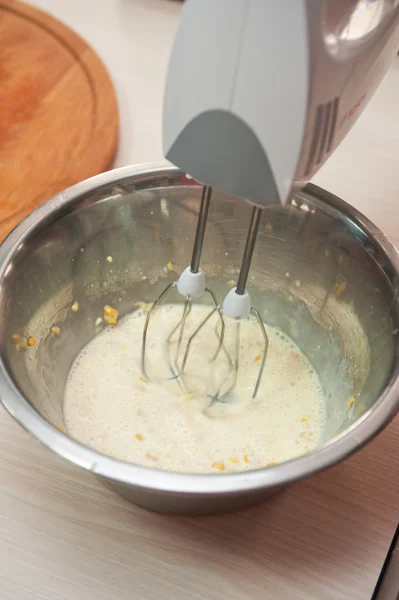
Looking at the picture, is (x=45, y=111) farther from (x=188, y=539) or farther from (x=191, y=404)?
(x=188, y=539)

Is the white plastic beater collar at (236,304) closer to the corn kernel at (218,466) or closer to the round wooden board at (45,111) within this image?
the corn kernel at (218,466)

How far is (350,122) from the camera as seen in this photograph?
0.41 metres

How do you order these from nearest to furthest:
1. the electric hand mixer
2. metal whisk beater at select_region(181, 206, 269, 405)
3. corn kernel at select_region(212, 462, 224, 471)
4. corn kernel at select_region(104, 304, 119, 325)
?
the electric hand mixer < metal whisk beater at select_region(181, 206, 269, 405) < corn kernel at select_region(212, 462, 224, 471) < corn kernel at select_region(104, 304, 119, 325)

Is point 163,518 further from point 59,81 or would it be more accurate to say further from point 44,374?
point 59,81

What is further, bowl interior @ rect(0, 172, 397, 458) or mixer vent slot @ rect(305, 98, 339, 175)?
bowl interior @ rect(0, 172, 397, 458)

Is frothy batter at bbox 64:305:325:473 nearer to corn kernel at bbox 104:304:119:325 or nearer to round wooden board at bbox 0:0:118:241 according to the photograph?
corn kernel at bbox 104:304:119:325

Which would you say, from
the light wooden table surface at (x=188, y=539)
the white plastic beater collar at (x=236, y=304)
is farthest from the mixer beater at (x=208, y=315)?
the light wooden table surface at (x=188, y=539)

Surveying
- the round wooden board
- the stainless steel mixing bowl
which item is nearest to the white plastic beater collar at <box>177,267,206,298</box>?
the stainless steel mixing bowl

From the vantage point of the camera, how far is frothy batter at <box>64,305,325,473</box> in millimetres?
589

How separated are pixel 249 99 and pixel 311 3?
0.19ft

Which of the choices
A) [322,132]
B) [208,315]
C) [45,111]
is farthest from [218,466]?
[45,111]

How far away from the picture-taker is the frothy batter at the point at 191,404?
0.59m

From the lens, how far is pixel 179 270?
0.71m

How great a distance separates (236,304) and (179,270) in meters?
0.20
